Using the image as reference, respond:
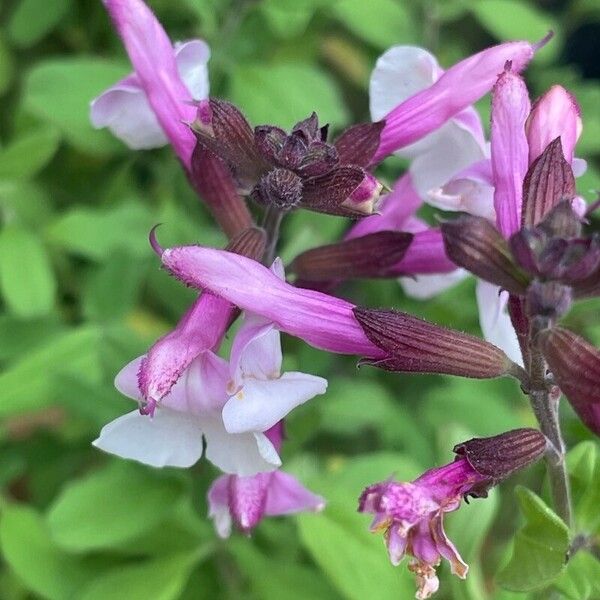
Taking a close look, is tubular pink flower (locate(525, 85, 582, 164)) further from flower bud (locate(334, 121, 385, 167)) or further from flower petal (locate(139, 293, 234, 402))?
flower petal (locate(139, 293, 234, 402))

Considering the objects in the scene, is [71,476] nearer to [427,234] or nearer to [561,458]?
[427,234]

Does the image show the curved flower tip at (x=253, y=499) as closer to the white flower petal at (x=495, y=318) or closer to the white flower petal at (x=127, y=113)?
the white flower petal at (x=495, y=318)

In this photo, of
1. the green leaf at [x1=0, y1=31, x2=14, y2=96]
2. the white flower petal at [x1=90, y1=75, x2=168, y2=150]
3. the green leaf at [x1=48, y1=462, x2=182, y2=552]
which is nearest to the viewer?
the white flower petal at [x1=90, y1=75, x2=168, y2=150]

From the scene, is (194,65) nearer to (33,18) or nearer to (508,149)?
(508,149)

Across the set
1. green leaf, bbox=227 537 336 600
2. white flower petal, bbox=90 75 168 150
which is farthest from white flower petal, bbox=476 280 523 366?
green leaf, bbox=227 537 336 600

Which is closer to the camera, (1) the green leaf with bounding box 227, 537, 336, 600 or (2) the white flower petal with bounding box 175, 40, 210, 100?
(2) the white flower petal with bounding box 175, 40, 210, 100

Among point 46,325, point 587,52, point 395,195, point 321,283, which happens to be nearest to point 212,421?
point 321,283

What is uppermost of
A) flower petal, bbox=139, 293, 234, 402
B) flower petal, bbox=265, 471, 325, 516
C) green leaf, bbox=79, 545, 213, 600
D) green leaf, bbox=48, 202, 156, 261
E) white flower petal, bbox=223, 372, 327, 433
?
flower petal, bbox=139, 293, 234, 402

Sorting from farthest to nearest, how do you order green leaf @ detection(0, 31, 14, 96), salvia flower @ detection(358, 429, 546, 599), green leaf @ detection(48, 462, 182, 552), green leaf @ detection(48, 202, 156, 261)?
1. green leaf @ detection(0, 31, 14, 96)
2. green leaf @ detection(48, 202, 156, 261)
3. green leaf @ detection(48, 462, 182, 552)
4. salvia flower @ detection(358, 429, 546, 599)
